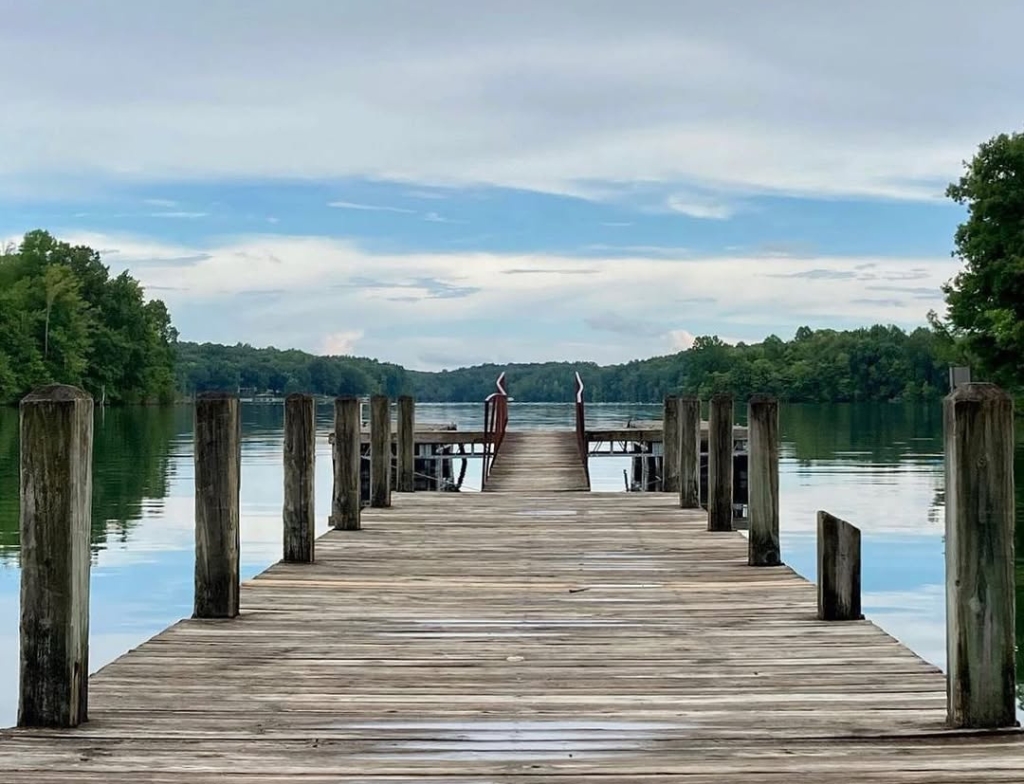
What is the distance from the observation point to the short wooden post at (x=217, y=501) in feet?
21.0

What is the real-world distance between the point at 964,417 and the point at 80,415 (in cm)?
302

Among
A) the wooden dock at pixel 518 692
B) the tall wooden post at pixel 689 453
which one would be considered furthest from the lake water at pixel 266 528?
the wooden dock at pixel 518 692

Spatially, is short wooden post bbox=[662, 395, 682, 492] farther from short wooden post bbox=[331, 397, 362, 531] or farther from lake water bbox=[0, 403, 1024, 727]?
short wooden post bbox=[331, 397, 362, 531]

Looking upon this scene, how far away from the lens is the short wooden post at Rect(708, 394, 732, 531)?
390 inches

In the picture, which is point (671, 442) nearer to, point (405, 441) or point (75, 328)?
point (405, 441)

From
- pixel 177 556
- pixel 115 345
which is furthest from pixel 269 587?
pixel 115 345

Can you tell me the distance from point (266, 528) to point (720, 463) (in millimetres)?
13855

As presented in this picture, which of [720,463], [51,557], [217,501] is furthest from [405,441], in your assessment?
[51,557]

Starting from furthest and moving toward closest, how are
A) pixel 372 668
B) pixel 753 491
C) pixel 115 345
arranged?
pixel 115 345 → pixel 753 491 → pixel 372 668

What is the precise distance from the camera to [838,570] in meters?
6.52

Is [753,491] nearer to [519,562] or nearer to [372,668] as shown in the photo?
[519,562]

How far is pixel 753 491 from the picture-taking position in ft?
27.1

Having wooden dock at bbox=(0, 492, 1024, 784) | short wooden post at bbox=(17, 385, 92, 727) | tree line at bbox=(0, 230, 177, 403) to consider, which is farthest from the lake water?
tree line at bbox=(0, 230, 177, 403)

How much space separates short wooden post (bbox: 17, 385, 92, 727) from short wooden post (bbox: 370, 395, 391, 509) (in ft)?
25.7
